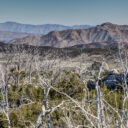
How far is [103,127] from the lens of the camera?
109 inches

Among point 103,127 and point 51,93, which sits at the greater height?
point 103,127

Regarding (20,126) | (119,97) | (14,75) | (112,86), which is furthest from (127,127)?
(14,75)

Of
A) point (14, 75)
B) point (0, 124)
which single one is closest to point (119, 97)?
point (0, 124)

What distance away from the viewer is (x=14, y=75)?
23.3 metres

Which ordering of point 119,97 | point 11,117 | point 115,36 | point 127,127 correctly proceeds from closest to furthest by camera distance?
point 127,127 < point 115,36 < point 11,117 < point 119,97

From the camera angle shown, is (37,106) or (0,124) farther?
(37,106)

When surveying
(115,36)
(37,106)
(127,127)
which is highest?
(115,36)

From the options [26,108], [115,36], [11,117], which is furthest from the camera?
[26,108]

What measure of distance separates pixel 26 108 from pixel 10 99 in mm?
3558

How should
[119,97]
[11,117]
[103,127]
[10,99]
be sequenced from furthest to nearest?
[10,99] < [119,97] < [11,117] < [103,127]

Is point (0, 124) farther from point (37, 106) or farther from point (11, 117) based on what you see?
point (37, 106)

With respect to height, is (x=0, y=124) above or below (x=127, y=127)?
below

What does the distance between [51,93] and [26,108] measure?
510 cm

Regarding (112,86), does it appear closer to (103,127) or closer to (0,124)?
(0,124)
